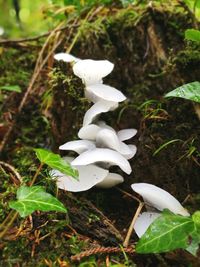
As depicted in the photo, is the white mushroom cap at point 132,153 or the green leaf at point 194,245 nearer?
the green leaf at point 194,245

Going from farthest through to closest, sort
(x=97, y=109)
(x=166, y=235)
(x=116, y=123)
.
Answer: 1. (x=116, y=123)
2. (x=97, y=109)
3. (x=166, y=235)

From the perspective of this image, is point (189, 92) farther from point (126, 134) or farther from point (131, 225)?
point (131, 225)

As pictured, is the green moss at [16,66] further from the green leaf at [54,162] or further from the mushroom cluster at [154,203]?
the mushroom cluster at [154,203]

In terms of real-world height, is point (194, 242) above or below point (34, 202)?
below

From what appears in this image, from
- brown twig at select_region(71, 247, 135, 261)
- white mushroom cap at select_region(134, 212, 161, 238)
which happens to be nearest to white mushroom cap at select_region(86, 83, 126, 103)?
white mushroom cap at select_region(134, 212, 161, 238)

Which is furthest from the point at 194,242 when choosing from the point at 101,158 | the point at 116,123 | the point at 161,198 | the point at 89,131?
the point at 116,123

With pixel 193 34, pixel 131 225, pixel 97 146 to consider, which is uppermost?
pixel 193 34

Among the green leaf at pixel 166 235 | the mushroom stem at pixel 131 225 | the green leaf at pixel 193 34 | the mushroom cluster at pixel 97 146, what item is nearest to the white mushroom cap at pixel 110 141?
the mushroom cluster at pixel 97 146
